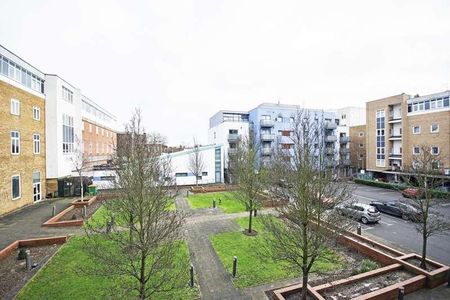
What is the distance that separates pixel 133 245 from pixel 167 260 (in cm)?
107

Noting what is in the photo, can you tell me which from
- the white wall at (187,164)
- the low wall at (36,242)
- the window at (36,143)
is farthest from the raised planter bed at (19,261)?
the white wall at (187,164)

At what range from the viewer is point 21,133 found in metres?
21.4

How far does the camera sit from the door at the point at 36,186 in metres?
23.7

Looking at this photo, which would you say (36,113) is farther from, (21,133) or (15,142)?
(15,142)

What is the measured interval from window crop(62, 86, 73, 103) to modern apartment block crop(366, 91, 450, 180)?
39420 millimetres

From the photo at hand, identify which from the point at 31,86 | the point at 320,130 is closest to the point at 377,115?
the point at 320,130

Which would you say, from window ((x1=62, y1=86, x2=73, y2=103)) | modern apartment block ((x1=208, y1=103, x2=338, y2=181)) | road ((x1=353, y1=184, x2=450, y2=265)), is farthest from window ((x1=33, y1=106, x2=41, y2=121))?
road ((x1=353, y1=184, x2=450, y2=265))

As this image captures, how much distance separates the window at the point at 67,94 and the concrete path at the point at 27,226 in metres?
12.9

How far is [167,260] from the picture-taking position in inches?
283

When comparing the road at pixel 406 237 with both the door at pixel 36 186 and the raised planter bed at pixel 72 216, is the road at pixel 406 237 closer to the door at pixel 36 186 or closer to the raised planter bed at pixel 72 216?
the raised planter bed at pixel 72 216

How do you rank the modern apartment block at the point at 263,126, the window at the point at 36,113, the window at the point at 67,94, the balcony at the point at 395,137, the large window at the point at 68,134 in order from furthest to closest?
the modern apartment block at the point at 263,126 → the balcony at the point at 395,137 → the window at the point at 67,94 → the large window at the point at 68,134 → the window at the point at 36,113

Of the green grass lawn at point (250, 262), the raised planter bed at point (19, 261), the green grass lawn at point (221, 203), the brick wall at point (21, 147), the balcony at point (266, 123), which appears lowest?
the green grass lawn at point (250, 262)

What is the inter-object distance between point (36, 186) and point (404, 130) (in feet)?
147

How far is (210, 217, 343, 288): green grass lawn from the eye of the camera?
991cm
